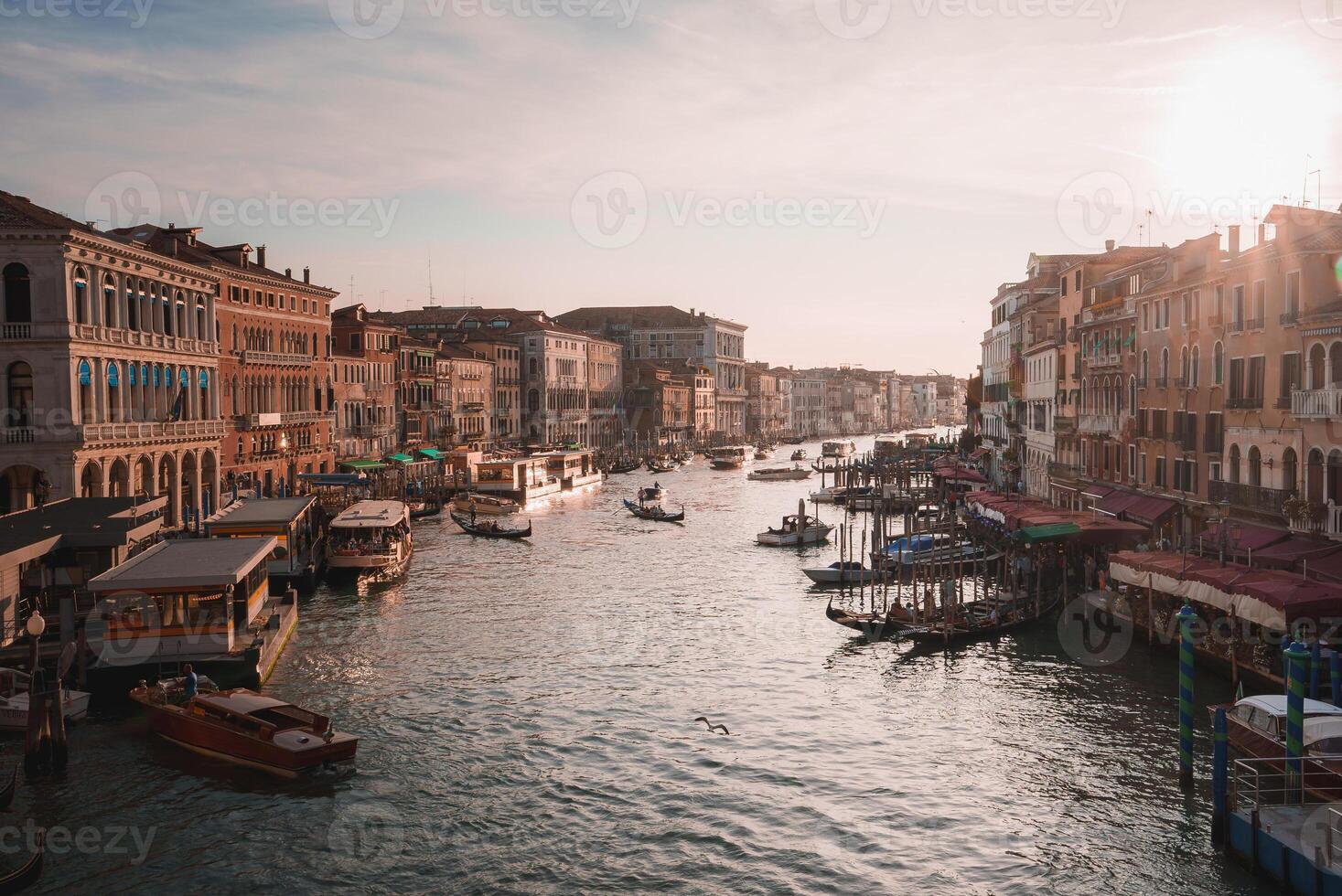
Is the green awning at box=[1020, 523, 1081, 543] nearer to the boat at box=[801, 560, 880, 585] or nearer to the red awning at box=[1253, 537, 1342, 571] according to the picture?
the boat at box=[801, 560, 880, 585]

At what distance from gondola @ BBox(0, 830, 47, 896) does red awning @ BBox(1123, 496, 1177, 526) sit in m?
26.7

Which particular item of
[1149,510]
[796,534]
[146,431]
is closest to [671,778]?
[1149,510]

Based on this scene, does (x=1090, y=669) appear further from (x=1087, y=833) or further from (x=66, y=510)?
(x=66, y=510)

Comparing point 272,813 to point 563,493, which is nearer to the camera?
point 272,813

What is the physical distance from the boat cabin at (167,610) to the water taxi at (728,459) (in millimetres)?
78632

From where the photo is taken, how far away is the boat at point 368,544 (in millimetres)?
33188

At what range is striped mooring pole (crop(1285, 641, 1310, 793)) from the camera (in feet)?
44.2

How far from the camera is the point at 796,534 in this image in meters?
44.6

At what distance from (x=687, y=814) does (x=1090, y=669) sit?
37.0 feet

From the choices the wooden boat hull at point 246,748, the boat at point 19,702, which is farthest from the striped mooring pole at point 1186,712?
the boat at point 19,702

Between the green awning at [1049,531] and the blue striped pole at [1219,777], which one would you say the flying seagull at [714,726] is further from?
the green awning at [1049,531]

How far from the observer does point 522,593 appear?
107ft

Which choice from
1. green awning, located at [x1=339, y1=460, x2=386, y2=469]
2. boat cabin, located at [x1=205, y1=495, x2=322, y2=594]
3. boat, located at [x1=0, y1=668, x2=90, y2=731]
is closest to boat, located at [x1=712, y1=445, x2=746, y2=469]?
green awning, located at [x1=339, y1=460, x2=386, y2=469]

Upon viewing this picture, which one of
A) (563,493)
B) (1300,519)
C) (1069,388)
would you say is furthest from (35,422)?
(563,493)
